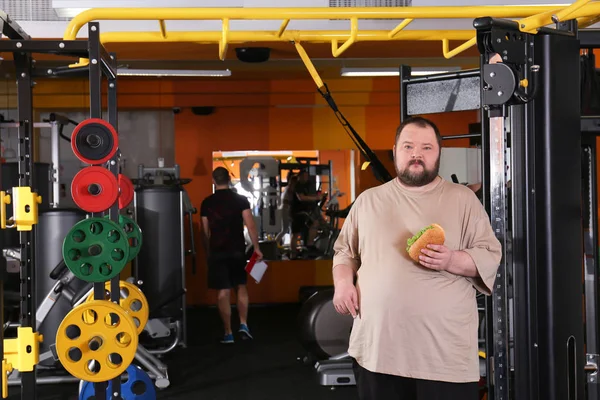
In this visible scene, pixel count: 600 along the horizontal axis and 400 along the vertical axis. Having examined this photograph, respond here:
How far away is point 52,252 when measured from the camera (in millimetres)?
6117

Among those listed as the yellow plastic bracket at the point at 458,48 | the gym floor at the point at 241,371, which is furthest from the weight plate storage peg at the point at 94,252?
the gym floor at the point at 241,371

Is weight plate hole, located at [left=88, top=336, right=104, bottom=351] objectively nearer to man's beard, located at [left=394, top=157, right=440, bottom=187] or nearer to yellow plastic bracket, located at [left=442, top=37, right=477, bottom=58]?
man's beard, located at [left=394, top=157, right=440, bottom=187]

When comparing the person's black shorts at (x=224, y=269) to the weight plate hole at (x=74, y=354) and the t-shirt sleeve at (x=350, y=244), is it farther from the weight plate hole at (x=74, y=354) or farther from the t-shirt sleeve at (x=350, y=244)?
the t-shirt sleeve at (x=350, y=244)

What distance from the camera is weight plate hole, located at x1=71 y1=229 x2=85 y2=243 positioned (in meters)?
3.52

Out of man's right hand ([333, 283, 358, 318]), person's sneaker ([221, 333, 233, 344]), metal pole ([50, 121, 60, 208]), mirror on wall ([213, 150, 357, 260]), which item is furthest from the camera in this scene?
mirror on wall ([213, 150, 357, 260])

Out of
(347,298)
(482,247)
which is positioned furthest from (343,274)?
(482,247)

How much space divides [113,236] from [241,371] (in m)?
2.74

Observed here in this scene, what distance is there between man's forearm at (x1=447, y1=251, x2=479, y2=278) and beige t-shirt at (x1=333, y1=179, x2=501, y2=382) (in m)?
0.02

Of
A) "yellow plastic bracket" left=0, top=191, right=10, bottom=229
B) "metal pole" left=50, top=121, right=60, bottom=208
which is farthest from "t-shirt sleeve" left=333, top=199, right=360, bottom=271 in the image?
"metal pole" left=50, top=121, right=60, bottom=208

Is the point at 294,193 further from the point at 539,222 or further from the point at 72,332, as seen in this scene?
the point at 539,222

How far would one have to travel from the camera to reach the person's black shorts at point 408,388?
2.63 meters

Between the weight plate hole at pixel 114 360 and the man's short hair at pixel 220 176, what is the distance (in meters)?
3.38

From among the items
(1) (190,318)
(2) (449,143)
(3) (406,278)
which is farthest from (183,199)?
(3) (406,278)

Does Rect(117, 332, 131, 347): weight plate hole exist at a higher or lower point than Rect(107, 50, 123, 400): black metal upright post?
lower
